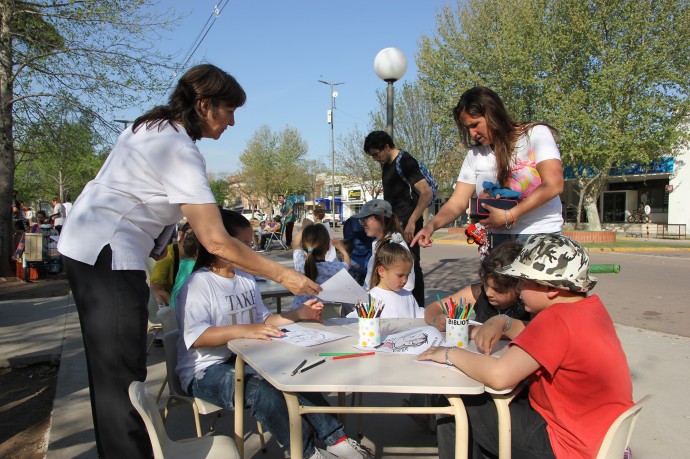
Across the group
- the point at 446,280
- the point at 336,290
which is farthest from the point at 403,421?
the point at 446,280

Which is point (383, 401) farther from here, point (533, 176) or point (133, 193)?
point (133, 193)

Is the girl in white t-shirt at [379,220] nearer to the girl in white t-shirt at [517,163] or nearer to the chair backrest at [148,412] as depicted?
the girl in white t-shirt at [517,163]

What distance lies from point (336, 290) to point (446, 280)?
797cm

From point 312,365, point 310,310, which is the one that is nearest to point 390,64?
point 310,310

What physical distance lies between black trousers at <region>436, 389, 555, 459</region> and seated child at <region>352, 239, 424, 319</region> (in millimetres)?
1405

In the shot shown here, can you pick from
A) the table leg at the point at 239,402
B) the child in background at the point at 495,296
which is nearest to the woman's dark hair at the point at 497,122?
the child in background at the point at 495,296

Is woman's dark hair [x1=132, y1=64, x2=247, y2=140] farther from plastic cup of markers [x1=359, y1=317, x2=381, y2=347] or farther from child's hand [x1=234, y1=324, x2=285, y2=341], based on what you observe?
plastic cup of markers [x1=359, y1=317, x2=381, y2=347]

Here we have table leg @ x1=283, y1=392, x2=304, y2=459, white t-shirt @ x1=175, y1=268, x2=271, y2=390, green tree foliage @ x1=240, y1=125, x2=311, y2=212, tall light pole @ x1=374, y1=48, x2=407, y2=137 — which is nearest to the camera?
table leg @ x1=283, y1=392, x2=304, y2=459

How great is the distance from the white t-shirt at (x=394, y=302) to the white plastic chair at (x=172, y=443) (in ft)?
5.21

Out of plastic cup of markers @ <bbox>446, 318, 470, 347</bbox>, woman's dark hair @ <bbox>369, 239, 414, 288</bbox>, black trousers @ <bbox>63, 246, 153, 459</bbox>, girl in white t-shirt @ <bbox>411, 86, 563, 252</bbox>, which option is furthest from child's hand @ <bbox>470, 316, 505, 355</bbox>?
black trousers @ <bbox>63, 246, 153, 459</bbox>

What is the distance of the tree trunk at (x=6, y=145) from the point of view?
9.29m

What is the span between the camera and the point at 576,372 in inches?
69.2

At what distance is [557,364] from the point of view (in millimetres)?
1733

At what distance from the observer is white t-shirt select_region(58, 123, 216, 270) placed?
1946 mm
